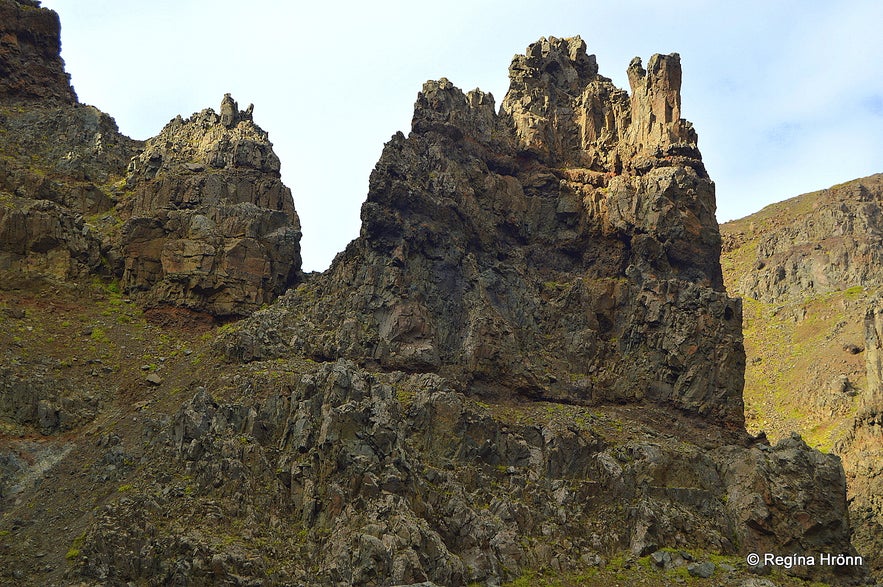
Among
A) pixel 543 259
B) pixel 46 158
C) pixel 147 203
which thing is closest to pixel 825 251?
pixel 543 259

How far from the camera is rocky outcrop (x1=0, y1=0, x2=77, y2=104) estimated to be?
94.6 metres

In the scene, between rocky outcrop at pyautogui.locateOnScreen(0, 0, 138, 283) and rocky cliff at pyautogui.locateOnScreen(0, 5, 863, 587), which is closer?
rocky cliff at pyautogui.locateOnScreen(0, 5, 863, 587)

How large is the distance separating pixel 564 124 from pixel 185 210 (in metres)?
39.0

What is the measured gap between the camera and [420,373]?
6625 centimetres

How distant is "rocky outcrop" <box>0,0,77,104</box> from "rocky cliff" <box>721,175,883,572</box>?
9526 cm

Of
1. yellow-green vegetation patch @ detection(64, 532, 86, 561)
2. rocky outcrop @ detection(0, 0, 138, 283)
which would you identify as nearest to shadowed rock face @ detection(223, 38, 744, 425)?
rocky outcrop @ detection(0, 0, 138, 283)

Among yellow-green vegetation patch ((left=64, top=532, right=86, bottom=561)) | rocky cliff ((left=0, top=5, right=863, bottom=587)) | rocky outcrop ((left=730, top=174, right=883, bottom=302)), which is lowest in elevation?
yellow-green vegetation patch ((left=64, top=532, right=86, bottom=561))

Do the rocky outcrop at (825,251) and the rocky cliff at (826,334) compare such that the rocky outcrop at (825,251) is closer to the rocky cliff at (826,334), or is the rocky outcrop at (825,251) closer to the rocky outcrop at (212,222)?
the rocky cliff at (826,334)

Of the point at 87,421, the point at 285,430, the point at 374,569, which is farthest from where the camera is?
the point at 87,421

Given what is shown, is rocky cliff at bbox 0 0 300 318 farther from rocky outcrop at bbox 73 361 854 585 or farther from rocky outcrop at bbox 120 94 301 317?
rocky outcrop at bbox 73 361 854 585

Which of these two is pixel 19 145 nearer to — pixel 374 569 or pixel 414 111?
pixel 414 111

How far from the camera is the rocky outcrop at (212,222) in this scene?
77.1 meters

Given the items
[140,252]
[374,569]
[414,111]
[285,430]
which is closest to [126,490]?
[285,430]

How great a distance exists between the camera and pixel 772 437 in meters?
125
